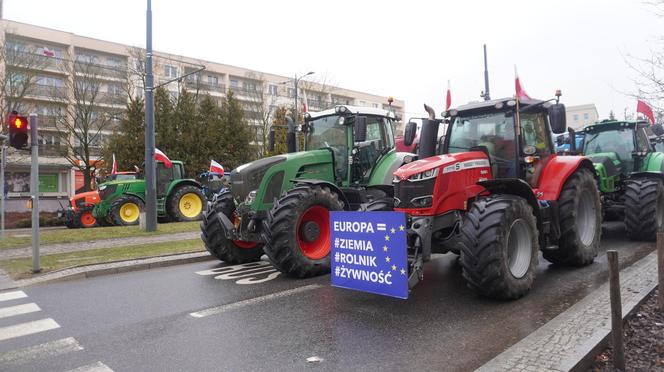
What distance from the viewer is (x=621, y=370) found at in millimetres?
3623

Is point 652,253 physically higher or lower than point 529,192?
lower

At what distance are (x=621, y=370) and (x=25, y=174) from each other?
49.5 m

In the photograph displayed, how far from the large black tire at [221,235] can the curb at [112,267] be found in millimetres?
1149

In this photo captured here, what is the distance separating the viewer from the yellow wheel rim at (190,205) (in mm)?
18703

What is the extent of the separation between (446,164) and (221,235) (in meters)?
4.49

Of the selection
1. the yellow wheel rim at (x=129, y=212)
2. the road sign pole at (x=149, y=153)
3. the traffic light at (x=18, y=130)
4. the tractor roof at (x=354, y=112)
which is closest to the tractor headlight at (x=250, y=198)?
the tractor roof at (x=354, y=112)

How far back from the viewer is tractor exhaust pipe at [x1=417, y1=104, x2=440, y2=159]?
675 cm

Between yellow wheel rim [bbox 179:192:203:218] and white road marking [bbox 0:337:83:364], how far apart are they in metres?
14.5

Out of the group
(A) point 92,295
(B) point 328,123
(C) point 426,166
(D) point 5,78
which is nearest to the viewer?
(C) point 426,166

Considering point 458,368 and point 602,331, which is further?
point 602,331

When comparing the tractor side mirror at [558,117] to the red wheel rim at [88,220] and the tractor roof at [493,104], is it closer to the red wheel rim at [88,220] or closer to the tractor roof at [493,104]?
the tractor roof at [493,104]

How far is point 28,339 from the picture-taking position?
4.74 metres

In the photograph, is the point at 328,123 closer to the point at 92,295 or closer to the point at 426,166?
the point at 426,166

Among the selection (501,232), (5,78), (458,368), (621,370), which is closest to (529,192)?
(501,232)
